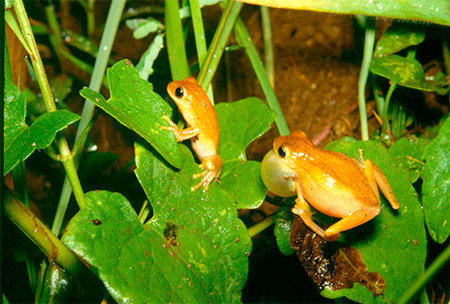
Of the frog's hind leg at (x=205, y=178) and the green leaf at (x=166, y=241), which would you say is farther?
the frog's hind leg at (x=205, y=178)

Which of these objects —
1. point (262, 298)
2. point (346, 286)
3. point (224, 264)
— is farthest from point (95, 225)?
point (262, 298)

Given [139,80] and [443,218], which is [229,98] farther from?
[443,218]

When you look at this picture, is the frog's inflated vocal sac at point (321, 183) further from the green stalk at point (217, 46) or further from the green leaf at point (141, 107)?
the green stalk at point (217, 46)

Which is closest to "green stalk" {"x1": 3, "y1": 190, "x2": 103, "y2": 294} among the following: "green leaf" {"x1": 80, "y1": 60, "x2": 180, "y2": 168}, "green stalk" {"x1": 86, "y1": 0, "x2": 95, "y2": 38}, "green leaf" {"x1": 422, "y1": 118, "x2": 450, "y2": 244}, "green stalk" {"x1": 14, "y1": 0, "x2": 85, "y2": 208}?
"green stalk" {"x1": 14, "y1": 0, "x2": 85, "y2": 208}

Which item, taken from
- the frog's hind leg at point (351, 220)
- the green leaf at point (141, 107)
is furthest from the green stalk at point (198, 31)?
the frog's hind leg at point (351, 220)

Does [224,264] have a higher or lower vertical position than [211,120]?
lower
